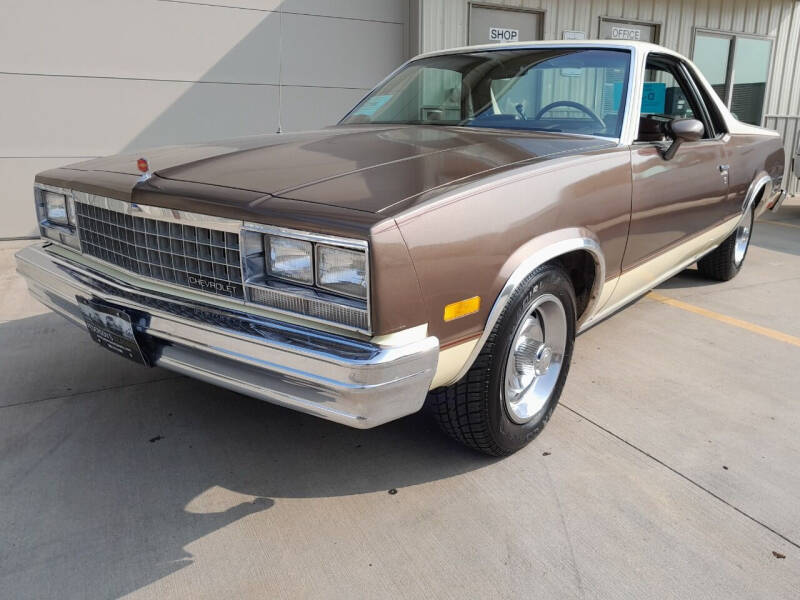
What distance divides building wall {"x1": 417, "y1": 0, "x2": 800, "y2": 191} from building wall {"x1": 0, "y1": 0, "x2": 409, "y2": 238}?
1.99 ft

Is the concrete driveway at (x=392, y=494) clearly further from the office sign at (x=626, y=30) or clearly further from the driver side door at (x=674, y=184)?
the office sign at (x=626, y=30)

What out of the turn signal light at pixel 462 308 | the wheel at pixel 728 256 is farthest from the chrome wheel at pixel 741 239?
the turn signal light at pixel 462 308

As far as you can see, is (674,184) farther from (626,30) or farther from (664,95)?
(626,30)

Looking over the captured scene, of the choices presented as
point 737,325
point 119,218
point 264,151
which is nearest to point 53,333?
point 119,218

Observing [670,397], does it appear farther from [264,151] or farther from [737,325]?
[264,151]

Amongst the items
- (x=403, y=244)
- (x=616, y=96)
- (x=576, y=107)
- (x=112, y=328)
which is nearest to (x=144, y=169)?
(x=112, y=328)

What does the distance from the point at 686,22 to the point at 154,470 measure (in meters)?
10.1

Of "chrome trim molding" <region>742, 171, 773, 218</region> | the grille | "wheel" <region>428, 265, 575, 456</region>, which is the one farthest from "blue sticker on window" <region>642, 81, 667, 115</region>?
the grille

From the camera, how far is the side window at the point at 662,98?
3.24m

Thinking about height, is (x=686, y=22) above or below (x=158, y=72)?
above

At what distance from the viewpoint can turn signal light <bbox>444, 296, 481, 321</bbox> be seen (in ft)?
6.35

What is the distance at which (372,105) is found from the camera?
12.4 ft

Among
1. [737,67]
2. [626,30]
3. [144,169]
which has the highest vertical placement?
[626,30]

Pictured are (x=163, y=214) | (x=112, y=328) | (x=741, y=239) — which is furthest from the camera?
(x=741, y=239)
